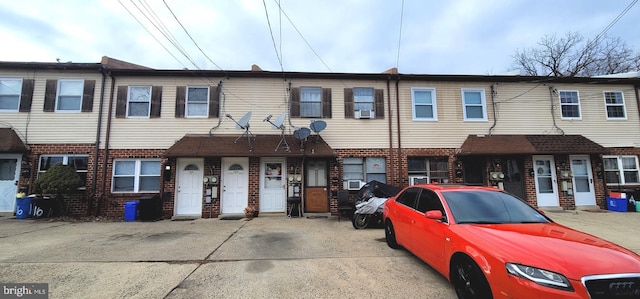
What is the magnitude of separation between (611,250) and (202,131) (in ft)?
35.3

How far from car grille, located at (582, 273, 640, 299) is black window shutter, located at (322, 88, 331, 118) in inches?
347

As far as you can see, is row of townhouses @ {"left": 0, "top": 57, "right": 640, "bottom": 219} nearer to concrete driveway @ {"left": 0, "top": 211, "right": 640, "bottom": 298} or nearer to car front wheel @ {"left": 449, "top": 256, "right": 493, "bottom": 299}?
concrete driveway @ {"left": 0, "top": 211, "right": 640, "bottom": 298}

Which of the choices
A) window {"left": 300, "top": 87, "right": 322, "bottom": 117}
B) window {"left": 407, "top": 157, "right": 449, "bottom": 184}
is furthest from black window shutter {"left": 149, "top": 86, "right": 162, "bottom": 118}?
window {"left": 407, "top": 157, "right": 449, "bottom": 184}

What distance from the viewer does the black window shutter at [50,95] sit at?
32.3 ft

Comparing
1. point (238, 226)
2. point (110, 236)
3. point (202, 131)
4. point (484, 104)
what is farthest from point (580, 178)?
point (110, 236)

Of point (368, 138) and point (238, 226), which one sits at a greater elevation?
point (368, 138)

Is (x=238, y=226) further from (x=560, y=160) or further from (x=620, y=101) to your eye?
(x=620, y=101)

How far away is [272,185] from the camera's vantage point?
1014 centimetres

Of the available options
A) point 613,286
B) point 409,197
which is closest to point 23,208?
point 409,197

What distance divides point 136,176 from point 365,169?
8.78 metres

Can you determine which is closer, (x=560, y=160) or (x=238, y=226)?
(x=238, y=226)

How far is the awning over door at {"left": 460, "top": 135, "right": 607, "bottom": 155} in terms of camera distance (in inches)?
391

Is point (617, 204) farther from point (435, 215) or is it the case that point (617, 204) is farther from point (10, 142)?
point (10, 142)

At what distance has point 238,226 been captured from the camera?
8023 millimetres
